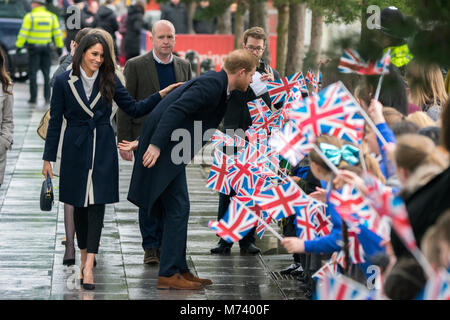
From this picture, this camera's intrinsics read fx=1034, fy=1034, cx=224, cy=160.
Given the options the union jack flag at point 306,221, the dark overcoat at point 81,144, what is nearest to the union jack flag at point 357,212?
the union jack flag at point 306,221

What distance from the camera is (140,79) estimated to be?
9.02 meters

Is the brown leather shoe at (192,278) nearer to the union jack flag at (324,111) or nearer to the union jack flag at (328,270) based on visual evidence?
the union jack flag at (328,270)

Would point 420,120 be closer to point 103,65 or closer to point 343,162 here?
point 343,162

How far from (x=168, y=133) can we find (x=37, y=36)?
1406 centimetres

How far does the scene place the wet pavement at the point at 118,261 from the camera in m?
7.59

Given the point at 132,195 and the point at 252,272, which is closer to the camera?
the point at 132,195

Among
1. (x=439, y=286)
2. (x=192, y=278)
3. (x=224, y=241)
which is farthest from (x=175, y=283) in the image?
(x=439, y=286)

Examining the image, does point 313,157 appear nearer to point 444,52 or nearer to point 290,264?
point 444,52

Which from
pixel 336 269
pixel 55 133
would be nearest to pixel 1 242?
pixel 55 133

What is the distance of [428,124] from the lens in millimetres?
6375

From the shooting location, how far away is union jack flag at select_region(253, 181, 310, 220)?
617cm

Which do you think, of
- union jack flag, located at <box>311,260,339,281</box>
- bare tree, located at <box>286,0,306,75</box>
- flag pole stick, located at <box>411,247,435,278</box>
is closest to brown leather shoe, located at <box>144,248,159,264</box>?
union jack flag, located at <box>311,260,339,281</box>

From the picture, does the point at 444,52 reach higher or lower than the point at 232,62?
higher
